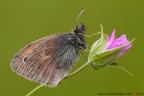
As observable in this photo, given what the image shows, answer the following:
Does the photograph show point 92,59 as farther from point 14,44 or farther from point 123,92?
point 14,44

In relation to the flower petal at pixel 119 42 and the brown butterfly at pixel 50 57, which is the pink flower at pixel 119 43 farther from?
the brown butterfly at pixel 50 57

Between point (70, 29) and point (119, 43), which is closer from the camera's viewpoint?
point (119, 43)

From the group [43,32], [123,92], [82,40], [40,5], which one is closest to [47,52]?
[82,40]

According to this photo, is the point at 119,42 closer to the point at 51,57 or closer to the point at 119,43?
the point at 119,43

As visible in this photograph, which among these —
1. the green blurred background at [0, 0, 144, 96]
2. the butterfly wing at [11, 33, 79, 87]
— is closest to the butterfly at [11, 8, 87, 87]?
the butterfly wing at [11, 33, 79, 87]

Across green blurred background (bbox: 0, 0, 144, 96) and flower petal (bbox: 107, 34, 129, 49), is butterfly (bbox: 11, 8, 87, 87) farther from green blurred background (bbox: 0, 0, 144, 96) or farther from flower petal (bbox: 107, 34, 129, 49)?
green blurred background (bbox: 0, 0, 144, 96)

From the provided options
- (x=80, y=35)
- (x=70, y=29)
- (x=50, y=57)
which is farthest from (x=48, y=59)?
(x=70, y=29)
